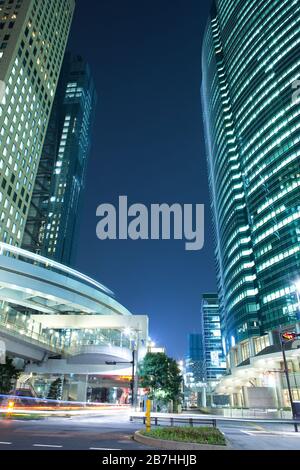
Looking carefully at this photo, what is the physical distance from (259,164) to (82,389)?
8814 cm

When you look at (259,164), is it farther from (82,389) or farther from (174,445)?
(174,445)

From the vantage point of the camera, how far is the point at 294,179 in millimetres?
97688

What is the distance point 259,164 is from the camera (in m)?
115

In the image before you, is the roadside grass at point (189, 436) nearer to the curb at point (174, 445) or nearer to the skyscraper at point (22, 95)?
the curb at point (174, 445)

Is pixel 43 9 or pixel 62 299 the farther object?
pixel 43 9

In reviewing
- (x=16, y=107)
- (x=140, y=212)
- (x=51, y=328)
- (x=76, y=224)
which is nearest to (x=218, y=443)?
(x=140, y=212)

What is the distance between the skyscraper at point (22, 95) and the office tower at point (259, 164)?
67.9 meters

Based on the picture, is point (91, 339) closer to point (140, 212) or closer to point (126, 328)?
point (126, 328)

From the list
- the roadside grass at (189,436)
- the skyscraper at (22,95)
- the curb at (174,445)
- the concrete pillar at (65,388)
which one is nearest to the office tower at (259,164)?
the concrete pillar at (65,388)

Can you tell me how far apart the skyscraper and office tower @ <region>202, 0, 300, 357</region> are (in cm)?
6795

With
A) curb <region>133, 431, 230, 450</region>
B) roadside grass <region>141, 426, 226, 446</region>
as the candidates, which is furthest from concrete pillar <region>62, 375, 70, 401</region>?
curb <region>133, 431, 230, 450</region>

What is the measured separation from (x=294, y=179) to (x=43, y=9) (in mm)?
84388

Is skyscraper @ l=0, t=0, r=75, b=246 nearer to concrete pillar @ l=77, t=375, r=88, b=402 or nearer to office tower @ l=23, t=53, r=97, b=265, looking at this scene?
concrete pillar @ l=77, t=375, r=88, b=402

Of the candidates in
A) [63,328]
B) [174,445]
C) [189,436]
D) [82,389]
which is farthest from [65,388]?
[174,445]
